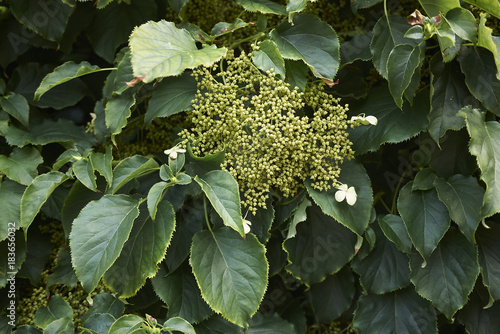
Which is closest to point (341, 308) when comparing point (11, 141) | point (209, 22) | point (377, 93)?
point (377, 93)

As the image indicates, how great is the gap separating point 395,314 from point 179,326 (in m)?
0.58

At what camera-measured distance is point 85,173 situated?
3.88 feet

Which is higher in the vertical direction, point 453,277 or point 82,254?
point 82,254

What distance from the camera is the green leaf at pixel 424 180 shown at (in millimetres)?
1193

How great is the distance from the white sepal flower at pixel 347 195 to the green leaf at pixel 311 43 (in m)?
0.27

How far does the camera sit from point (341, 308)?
4.40 ft

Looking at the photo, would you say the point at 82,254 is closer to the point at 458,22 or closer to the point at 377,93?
the point at 377,93

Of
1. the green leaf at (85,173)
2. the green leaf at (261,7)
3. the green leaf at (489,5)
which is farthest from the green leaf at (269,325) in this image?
the green leaf at (489,5)

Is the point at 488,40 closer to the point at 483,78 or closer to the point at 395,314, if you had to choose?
the point at 483,78

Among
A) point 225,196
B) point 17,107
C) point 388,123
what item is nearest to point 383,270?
point 388,123

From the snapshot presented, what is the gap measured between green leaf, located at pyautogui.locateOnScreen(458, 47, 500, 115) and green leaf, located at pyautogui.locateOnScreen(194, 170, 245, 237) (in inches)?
23.8

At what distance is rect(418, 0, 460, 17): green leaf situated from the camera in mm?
1116

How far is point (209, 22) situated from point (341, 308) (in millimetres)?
918

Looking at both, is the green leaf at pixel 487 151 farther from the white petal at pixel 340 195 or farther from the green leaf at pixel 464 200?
the white petal at pixel 340 195
